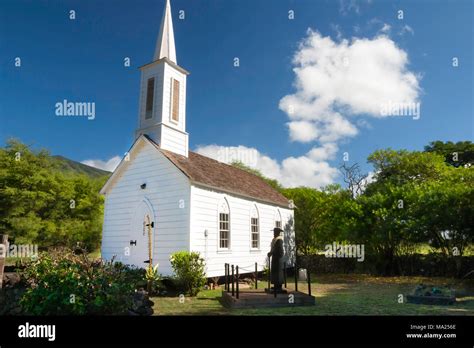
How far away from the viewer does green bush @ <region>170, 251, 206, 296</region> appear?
1212cm

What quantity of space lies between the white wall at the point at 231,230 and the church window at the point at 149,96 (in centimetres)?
513

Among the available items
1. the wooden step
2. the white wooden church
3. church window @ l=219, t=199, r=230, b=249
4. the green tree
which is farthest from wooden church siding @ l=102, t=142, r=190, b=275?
the green tree

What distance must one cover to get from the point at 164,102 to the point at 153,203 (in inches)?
196

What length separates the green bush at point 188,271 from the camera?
12125 millimetres

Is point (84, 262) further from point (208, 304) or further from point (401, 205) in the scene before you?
point (401, 205)

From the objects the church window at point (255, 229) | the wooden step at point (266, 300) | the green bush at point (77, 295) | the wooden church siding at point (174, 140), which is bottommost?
the wooden step at point (266, 300)

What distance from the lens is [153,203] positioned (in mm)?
14453

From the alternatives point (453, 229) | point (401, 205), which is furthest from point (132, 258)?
point (453, 229)

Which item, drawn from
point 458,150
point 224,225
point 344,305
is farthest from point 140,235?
point 458,150

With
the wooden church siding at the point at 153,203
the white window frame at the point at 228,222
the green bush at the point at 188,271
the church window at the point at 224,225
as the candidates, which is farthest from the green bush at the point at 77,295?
the church window at the point at 224,225

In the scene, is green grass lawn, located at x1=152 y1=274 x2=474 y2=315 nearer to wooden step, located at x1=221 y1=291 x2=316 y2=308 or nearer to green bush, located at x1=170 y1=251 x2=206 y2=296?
wooden step, located at x1=221 y1=291 x2=316 y2=308

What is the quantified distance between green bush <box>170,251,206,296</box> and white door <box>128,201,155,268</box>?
2.47m

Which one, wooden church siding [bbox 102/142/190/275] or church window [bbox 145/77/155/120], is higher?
church window [bbox 145/77/155/120]

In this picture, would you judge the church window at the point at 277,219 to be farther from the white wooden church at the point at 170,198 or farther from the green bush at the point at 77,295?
the green bush at the point at 77,295
